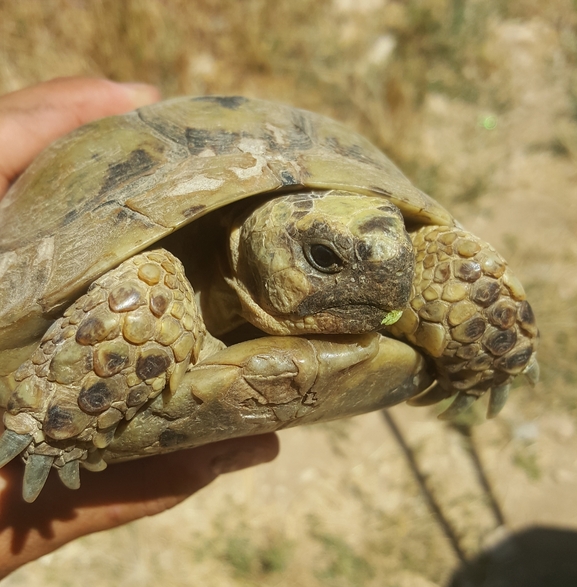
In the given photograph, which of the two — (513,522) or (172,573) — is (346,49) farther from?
(172,573)

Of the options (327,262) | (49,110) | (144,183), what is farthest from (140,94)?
(327,262)

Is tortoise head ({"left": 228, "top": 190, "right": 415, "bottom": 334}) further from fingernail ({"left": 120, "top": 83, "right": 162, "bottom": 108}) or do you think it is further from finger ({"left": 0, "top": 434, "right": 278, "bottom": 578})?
fingernail ({"left": 120, "top": 83, "right": 162, "bottom": 108})

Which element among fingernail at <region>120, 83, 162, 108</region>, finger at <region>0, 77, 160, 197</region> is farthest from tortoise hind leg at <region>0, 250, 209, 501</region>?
fingernail at <region>120, 83, 162, 108</region>

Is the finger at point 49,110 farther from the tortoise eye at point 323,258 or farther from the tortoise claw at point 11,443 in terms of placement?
the tortoise eye at point 323,258

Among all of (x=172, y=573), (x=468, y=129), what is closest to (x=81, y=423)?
(x=172, y=573)

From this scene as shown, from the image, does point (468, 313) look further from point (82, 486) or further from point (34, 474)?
point (82, 486)

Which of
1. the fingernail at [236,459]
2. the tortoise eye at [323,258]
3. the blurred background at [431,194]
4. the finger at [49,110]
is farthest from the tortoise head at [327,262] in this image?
the blurred background at [431,194]
